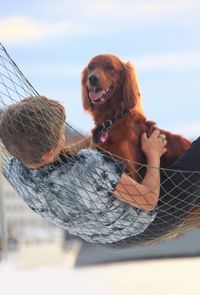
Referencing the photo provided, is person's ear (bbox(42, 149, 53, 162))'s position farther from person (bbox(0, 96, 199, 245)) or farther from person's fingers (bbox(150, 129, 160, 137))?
person's fingers (bbox(150, 129, 160, 137))

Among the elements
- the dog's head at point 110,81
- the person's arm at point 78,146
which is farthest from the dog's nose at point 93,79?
the person's arm at point 78,146

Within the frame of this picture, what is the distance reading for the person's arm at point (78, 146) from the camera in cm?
125

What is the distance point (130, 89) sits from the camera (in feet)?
3.88

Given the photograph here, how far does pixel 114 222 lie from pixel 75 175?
125mm

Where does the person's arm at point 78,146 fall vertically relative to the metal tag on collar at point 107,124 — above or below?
below

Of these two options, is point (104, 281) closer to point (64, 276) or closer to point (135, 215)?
point (64, 276)

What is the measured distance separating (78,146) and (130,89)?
144mm

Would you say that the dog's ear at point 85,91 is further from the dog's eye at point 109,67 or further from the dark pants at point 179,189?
the dark pants at point 179,189

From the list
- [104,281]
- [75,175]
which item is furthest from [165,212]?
[104,281]

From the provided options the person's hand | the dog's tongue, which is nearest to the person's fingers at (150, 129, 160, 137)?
the person's hand

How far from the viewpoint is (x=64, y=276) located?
12.1ft

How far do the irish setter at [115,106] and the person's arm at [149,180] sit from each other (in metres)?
0.01

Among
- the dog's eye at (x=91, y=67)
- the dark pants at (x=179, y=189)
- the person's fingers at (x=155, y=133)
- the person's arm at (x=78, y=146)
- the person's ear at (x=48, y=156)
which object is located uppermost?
the dog's eye at (x=91, y=67)

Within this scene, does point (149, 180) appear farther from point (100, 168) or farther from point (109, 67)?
point (109, 67)
